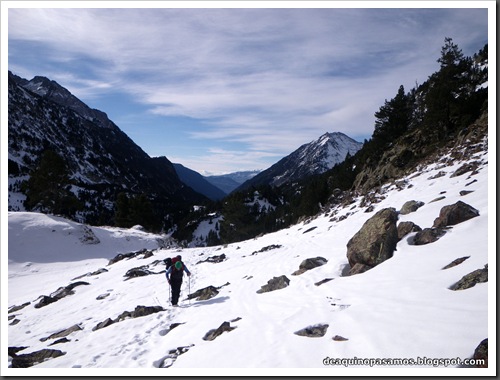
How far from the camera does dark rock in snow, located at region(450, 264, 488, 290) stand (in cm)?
563

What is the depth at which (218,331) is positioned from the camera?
708 centimetres

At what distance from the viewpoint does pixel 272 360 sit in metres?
4.99

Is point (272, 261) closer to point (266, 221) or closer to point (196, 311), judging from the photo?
point (196, 311)

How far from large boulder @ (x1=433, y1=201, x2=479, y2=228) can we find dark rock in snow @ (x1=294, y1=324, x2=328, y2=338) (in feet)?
22.5

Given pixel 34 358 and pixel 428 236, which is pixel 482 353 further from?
pixel 34 358

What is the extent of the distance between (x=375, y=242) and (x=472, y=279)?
414cm

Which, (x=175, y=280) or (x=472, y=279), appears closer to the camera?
(x=472, y=279)

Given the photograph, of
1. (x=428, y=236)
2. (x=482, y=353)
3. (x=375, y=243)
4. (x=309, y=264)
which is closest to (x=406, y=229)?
(x=428, y=236)

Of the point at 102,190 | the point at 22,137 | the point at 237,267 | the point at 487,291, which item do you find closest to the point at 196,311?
the point at 237,267

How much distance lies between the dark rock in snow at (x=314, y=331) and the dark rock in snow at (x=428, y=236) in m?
5.59

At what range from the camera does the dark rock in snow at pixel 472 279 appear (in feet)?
18.5

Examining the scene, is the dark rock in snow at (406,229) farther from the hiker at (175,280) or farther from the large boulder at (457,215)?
the hiker at (175,280)

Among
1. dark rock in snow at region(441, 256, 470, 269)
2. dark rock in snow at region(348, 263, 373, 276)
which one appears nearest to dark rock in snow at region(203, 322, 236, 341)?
dark rock in snow at region(348, 263, 373, 276)

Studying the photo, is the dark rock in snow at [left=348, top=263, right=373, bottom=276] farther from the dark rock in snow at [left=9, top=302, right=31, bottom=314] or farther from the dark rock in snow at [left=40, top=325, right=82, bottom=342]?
the dark rock in snow at [left=9, top=302, right=31, bottom=314]
